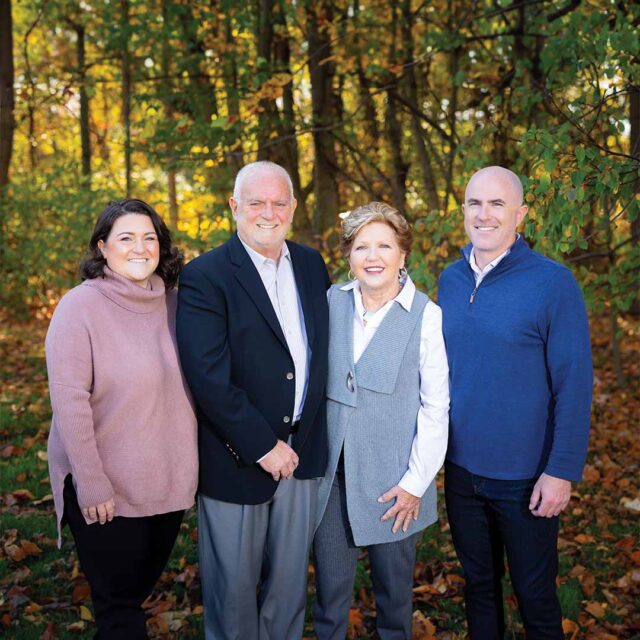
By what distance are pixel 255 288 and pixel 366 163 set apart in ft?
25.6

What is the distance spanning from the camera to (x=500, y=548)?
3225mm

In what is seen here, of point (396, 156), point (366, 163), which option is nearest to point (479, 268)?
point (396, 156)

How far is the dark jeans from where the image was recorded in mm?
2980

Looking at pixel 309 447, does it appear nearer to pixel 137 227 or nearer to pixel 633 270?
pixel 137 227

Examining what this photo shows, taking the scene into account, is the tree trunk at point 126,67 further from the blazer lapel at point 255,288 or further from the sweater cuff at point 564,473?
the sweater cuff at point 564,473

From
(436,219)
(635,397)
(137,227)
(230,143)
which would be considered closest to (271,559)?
(137,227)

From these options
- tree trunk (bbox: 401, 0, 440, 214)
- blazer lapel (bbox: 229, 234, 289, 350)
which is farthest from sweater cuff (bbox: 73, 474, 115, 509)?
tree trunk (bbox: 401, 0, 440, 214)

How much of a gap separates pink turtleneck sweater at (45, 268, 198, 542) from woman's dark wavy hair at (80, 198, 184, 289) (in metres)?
0.09

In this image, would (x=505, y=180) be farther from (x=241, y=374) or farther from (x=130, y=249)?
(x=130, y=249)

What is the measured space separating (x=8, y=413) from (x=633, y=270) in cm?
594

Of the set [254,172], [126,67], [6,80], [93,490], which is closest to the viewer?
[93,490]

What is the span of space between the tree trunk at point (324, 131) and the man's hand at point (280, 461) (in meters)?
6.75

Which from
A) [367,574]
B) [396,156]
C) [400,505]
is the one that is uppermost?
[396,156]

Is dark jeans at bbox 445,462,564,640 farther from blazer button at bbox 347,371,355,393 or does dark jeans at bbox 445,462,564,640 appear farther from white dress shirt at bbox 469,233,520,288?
white dress shirt at bbox 469,233,520,288
